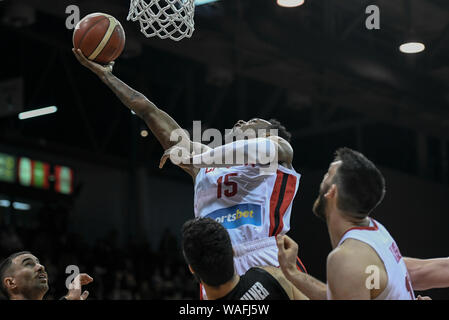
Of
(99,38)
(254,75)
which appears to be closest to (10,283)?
(99,38)

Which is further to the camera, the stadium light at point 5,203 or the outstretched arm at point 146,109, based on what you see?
the stadium light at point 5,203

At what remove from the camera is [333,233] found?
9.59ft

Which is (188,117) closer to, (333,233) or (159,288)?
(159,288)

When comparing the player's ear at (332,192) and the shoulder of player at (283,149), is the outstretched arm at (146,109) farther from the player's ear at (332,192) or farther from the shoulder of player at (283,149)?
the player's ear at (332,192)

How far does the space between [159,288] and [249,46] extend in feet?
16.0

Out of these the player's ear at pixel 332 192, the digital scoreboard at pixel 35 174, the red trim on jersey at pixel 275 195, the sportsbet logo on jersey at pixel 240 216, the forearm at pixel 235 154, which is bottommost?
the player's ear at pixel 332 192

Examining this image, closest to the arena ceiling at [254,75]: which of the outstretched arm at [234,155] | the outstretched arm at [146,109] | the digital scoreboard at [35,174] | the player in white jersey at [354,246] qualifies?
the digital scoreboard at [35,174]

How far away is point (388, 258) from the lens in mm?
2773

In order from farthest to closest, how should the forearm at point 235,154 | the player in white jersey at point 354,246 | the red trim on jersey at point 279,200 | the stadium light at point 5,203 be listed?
1. the stadium light at point 5,203
2. the red trim on jersey at point 279,200
3. the forearm at point 235,154
4. the player in white jersey at point 354,246

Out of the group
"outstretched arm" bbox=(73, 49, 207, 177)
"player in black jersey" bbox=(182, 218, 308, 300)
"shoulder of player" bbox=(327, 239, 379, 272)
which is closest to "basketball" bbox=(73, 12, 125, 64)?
"outstretched arm" bbox=(73, 49, 207, 177)

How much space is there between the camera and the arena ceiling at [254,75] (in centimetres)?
880

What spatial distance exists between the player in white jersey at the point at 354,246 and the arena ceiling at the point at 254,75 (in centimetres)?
519
